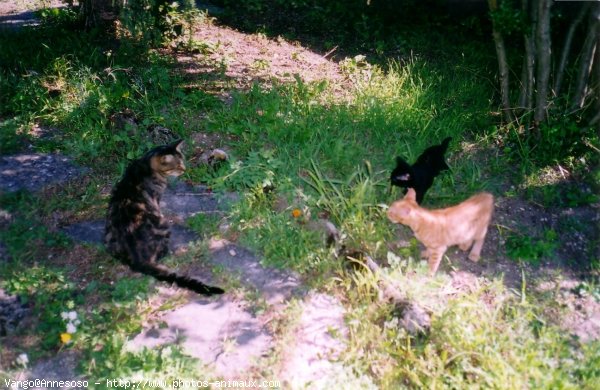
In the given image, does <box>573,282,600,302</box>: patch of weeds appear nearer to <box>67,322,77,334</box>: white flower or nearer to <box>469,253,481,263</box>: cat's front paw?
<box>469,253,481,263</box>: cat's front paw

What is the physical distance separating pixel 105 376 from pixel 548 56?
4946 millimetres

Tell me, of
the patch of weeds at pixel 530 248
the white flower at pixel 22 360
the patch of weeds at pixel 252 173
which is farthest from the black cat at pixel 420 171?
the white flower at pixel 22 360

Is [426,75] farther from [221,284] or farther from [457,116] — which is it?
[221,284]

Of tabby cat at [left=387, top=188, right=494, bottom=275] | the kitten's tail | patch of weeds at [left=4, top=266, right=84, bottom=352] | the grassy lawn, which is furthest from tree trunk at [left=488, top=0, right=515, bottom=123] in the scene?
patch of weeds at [left=4, top=266, right=84, bottom=352]

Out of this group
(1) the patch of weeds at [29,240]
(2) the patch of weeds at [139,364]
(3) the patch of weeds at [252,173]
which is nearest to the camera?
(2) the patch of weeds at [139,364]

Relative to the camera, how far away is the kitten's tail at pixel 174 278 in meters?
3.35

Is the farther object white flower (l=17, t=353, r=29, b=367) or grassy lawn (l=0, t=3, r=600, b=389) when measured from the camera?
grassy lawn (l=0, t=3, r=600, b=389)

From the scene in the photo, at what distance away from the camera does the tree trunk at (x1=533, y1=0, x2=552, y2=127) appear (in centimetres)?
466

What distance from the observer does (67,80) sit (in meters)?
5.67

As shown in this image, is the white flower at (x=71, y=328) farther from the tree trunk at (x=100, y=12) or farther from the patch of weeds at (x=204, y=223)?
the tree trunk at (x=100, y=12)

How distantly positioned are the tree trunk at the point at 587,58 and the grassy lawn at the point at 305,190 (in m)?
0.51

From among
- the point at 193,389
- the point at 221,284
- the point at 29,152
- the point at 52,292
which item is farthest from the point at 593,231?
the point at 29,152

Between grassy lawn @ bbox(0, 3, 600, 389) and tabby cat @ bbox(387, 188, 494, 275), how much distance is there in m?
0.21

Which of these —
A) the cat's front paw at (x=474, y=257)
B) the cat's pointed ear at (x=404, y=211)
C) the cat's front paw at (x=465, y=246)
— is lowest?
the cat's front paw at (x=474, y=257)
